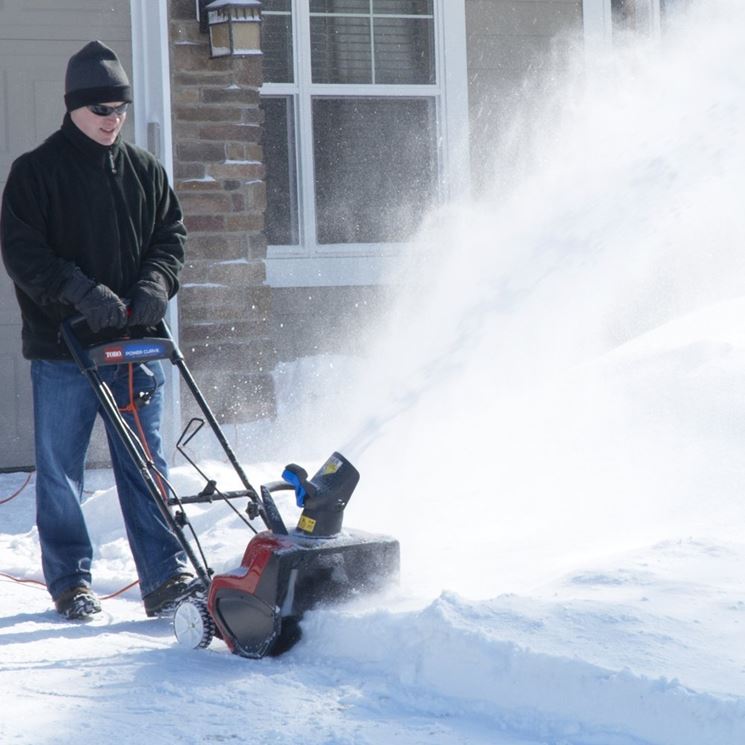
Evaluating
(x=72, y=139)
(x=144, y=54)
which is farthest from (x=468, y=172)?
(x=72, y=139)

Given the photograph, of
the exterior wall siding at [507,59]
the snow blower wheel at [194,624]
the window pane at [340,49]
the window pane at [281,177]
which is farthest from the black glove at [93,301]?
the exterior wall siding at [507,59]

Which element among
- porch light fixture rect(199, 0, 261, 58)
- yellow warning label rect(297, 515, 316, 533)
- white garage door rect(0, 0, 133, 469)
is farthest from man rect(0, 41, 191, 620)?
porch light fixture rect(199, 0, 261, 58)

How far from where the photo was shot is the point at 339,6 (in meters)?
8.97

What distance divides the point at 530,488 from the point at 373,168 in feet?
13.6

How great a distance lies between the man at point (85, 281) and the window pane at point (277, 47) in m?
4.00

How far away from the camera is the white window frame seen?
348 inches

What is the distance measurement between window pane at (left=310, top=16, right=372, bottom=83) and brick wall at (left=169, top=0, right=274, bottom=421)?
Result: 42.4 inches

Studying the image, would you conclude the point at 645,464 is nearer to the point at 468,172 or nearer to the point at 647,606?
the point at 647,606

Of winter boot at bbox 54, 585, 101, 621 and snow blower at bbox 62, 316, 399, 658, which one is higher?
snow blower at bbox 62, 316, 399, 658

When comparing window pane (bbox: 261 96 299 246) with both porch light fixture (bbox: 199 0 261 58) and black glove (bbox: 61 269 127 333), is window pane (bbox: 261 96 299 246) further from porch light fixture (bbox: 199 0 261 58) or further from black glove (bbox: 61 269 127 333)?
black glove (bbox: 61 269 127 333)

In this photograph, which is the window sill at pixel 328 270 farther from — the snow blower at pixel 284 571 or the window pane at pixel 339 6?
the snow blower at pixel 284 571

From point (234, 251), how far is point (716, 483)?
3623 millimetres

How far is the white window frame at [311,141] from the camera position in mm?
8828

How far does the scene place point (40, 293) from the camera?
4594 mm
